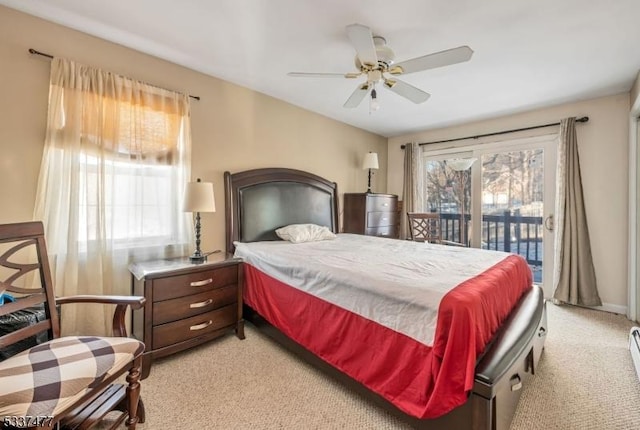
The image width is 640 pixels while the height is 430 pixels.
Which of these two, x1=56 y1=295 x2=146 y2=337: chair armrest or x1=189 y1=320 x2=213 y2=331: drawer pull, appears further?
x1=189 y1=320 x2=213 y2=331: drawer pull

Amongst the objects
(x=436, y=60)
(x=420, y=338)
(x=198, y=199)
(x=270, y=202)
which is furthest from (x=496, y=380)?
(x=270, y=202)

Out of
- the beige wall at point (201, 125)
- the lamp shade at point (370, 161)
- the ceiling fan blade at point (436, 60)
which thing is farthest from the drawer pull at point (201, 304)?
the lamp shade at point (370, 161)

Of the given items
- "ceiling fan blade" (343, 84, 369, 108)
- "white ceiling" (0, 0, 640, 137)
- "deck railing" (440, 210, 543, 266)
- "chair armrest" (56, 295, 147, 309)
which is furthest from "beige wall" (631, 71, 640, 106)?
"chair armrest" (56, 295, 147, 309)

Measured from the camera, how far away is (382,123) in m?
4.46

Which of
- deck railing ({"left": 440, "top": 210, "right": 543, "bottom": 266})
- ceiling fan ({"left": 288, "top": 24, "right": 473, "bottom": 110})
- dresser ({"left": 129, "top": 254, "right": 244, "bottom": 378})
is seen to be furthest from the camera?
deck railing ({"left": 440, "top": 210, "right": 543, "bottom": 266})

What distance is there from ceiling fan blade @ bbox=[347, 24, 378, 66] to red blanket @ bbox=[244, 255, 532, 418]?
5.13 feet

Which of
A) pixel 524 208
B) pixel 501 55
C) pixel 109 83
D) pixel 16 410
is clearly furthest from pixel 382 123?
pixel 16 410

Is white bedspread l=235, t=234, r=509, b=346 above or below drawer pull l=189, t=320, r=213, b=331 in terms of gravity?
above

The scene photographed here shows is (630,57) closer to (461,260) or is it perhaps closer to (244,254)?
(461,260)

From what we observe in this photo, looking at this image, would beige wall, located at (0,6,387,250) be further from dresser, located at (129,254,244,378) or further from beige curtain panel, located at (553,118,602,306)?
beige curtain panel, located at (553,118,602,306)

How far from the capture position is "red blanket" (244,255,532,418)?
4.09 ft

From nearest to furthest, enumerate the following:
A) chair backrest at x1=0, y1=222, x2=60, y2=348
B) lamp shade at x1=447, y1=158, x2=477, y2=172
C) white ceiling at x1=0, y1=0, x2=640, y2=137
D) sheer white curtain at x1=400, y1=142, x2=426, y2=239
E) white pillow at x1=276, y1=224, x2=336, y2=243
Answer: chair backrest at x1=0, y1=222, x2=60, y2=348, white ceiling at x1=0, y1=0, x2=640, y2=137, white pillow at x1=276, y1=224, x2=336, y2=243, lamp shade at x1=447, y1=158, x2=477, y2=172, sheer white curtain at x1=400, y1=142, x2=426, y2=239

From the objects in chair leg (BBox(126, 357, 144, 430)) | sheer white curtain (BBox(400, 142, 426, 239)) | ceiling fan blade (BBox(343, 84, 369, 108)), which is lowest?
chair leg (BBox(126, 357, 144, 430))

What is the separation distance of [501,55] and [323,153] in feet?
7.71
